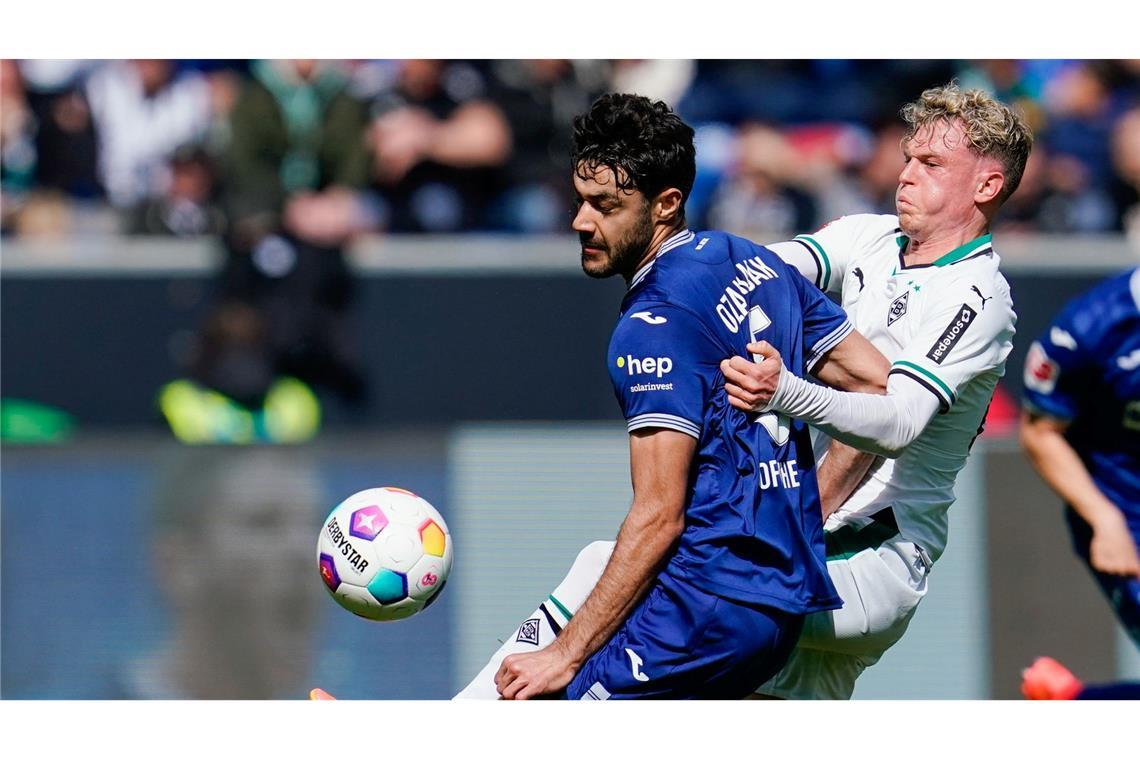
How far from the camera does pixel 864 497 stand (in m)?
5.21

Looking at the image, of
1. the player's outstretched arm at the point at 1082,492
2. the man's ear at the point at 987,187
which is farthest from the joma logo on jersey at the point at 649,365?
the player's outstretched arm at the point at 1082,492

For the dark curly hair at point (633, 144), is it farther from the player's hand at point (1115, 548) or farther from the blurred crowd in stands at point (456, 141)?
the blurred crowd in stands at point (456, 141)

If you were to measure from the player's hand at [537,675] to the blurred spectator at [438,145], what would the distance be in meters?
6.96

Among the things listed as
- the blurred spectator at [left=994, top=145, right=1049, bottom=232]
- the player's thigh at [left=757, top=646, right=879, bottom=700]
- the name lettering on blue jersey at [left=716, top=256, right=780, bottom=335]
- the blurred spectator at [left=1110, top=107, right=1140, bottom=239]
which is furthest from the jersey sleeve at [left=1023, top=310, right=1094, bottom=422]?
the blurred spectator at [left=1110, top=107, right=1140, bottom=239]

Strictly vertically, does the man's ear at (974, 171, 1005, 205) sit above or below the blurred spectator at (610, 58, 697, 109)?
above

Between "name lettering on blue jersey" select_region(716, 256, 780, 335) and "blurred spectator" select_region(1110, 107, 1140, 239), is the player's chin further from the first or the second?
"blurred spectator" select_region(1110, 107, 1140, 239)

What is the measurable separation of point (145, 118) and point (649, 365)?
798 cm

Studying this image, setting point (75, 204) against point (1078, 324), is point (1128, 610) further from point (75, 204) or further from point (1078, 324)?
point (75, 204)

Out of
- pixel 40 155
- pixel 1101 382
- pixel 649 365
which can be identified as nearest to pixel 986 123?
pixel 649 365

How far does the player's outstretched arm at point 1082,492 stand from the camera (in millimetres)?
6629

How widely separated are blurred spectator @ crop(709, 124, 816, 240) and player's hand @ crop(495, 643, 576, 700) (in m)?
6.76

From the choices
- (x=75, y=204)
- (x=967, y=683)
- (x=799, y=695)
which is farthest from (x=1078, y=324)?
(x=75, y=204)

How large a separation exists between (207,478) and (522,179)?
3131mm

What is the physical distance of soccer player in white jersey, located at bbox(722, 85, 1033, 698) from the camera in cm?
476
